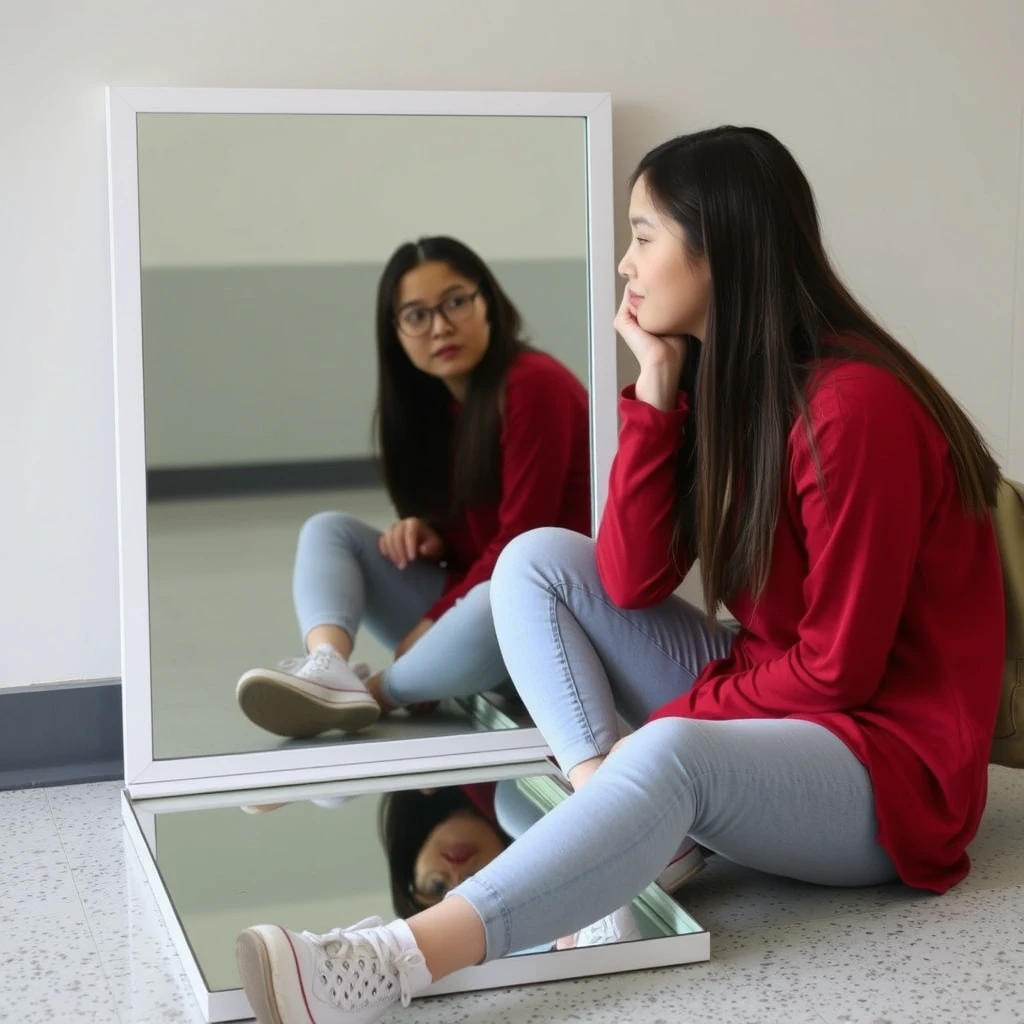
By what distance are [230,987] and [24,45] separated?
1360 millimetres

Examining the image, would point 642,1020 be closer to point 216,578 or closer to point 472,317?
point 216,578

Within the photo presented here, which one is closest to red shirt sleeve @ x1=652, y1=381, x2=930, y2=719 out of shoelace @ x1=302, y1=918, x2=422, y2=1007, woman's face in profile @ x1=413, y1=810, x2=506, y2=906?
woman's face in profile @ x1=413, y1=810, x2=506, y2=906

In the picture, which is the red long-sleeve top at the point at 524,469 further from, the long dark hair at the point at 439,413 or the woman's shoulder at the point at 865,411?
the woman's shoulder at the point at 865,411

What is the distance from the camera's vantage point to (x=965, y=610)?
5.40 ft

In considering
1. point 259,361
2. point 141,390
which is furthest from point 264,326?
point 141,390

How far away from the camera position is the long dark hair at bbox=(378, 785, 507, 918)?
1656 mm

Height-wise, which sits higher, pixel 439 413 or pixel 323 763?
pixel 439 413

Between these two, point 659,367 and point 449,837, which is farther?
point 449,837

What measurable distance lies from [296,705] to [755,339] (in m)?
0.93

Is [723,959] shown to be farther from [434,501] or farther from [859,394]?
[434,501]

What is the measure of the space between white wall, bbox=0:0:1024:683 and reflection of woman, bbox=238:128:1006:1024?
0.62m

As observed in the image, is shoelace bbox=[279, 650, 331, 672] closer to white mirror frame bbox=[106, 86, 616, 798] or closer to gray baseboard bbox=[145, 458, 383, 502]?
white mirror frame bbox=[106, 86, 616, 798]

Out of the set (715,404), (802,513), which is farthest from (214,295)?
(802,513)

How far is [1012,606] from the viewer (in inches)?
66.7
